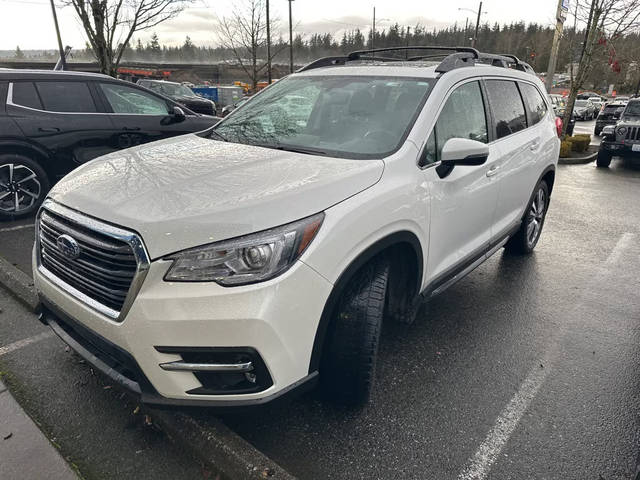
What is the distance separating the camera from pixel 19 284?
378 cm

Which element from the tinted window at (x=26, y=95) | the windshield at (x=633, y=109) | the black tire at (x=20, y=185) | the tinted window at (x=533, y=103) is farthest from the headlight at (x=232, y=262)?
the windshield at (x=633, y=109)

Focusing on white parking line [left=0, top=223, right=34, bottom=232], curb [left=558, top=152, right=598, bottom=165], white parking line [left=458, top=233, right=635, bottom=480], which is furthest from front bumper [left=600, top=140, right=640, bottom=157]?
white parking line [left=0, top=223, right=34, bottom=232]

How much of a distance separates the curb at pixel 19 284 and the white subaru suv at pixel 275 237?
134 cm

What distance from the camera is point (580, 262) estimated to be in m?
4.96

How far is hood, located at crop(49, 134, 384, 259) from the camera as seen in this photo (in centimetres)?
186

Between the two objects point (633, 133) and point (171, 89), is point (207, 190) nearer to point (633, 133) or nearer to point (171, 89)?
point (633, 133)

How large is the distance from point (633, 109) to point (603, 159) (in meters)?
1.66

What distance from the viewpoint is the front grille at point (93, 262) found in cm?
190

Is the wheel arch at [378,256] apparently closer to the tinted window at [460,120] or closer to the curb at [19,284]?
the tinted window at [460,120]

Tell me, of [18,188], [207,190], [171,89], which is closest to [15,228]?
[18,188]

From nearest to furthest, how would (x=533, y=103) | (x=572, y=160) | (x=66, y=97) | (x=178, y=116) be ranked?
(x=533, y=103) → (x=66, y=97) → (x=178, y=116) → (x=572, y=160)

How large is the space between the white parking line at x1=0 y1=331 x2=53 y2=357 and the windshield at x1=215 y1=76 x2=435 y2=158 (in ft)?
6.16

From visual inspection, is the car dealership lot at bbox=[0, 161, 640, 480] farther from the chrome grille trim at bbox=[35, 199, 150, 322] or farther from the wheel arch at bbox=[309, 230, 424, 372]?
the chrome grille trim at bbox=[35, 199, 150, 322]

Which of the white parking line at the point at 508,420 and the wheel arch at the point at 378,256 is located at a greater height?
the wheel arch at the point at 378,256
